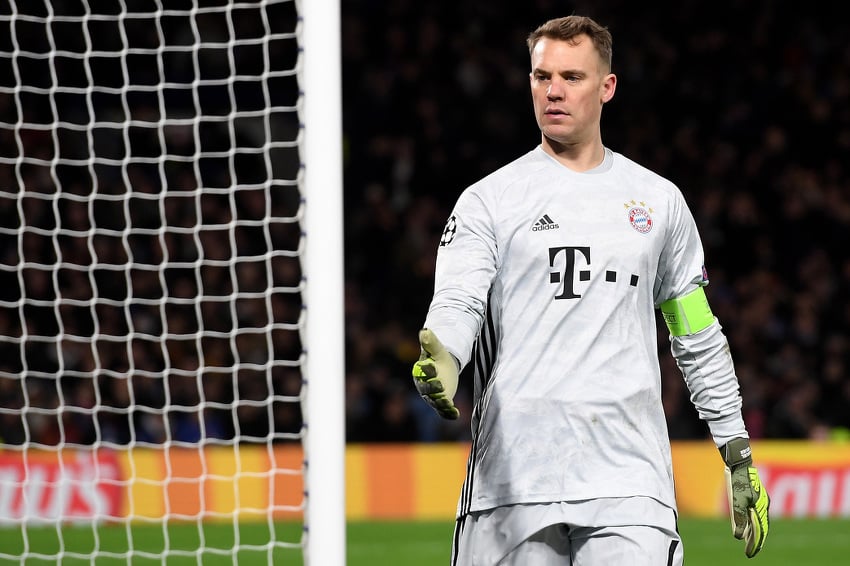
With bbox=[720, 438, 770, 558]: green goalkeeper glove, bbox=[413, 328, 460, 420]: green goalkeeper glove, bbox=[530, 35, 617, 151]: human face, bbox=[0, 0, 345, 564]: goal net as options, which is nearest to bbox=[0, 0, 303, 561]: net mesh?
bbox=[0, 0, 345, 564]: goal net

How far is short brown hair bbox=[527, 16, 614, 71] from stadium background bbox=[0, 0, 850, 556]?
9167mm

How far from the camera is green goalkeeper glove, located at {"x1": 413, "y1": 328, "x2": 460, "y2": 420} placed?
113 inches

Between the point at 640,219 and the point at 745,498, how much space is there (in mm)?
876

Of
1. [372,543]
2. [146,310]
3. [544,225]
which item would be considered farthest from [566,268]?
[146,310]

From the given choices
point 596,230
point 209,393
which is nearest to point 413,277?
point 209,393

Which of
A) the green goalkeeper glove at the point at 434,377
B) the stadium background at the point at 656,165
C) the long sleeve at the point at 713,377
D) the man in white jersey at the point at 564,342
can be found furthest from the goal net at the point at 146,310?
the green goalkeeper glove at the point at 434,377

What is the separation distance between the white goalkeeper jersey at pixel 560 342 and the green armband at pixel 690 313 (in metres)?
0.19

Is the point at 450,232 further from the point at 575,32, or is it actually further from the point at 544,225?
the point at 575,32

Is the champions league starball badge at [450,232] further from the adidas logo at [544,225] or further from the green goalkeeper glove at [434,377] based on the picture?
the green goalkeeper glove at [434,377]

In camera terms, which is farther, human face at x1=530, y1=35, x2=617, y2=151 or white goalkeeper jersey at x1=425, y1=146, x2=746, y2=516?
human face at x1=530, y1=35, x2=617, y2=151

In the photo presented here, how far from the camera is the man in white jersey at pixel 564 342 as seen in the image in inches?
131

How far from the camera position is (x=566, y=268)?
3.37 metres

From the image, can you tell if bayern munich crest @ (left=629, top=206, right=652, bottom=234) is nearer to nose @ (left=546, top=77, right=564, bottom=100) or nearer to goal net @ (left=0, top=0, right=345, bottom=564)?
nose @ (left=546, top=77, right=564, bottom=100)

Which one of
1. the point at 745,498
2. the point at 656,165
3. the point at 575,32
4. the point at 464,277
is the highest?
the point at 575,32
